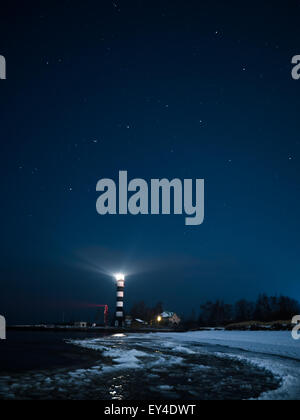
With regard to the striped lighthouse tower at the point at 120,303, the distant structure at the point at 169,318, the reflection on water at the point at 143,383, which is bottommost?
the distant structure at the point at 169,318

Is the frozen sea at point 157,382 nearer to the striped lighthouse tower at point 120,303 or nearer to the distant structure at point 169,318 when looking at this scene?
the striped lighthouse tower at point 120,303

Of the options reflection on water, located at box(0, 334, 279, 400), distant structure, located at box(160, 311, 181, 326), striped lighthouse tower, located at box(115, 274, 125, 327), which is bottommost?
distant structure, located at box(160, 311, 181, 326)

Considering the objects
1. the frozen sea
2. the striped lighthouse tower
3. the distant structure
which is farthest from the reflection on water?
the distant structure

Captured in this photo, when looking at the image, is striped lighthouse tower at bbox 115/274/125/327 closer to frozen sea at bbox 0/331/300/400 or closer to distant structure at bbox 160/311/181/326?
distant structure at bbox 160/311/181/326

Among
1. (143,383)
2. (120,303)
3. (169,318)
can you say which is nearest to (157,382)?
(143,383)

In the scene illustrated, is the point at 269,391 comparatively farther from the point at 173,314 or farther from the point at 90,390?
the point at 173,314

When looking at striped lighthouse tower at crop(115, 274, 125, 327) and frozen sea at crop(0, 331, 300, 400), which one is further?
striped lighthouse tower at crop(115, 274, 125, 327)

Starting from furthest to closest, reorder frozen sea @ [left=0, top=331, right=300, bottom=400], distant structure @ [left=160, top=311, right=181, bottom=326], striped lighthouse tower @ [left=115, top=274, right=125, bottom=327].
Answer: distant structure @ [left=160, top=311, right=181, bottom=326], striped lighthouse tower @ [left=115, top=274, right=125, bottom=327], frozen sea @ [left=0, top=331, right=300, bottom=400]

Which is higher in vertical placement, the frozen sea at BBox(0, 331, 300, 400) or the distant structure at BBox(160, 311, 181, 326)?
the frozen sea at BBox(0, 331, 300, 400)

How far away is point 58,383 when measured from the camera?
8.69 metres

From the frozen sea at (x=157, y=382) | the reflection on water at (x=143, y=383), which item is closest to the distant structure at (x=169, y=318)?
the frozen sea at (x=157, y=382)

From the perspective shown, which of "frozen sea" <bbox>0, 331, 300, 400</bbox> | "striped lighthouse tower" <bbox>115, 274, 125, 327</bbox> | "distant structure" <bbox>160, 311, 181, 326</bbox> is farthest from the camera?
"distant structure" <bbox>160, 311, 181, 326</bbox>

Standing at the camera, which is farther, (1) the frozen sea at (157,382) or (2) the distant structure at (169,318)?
(2) the distant structure at (169,318)
